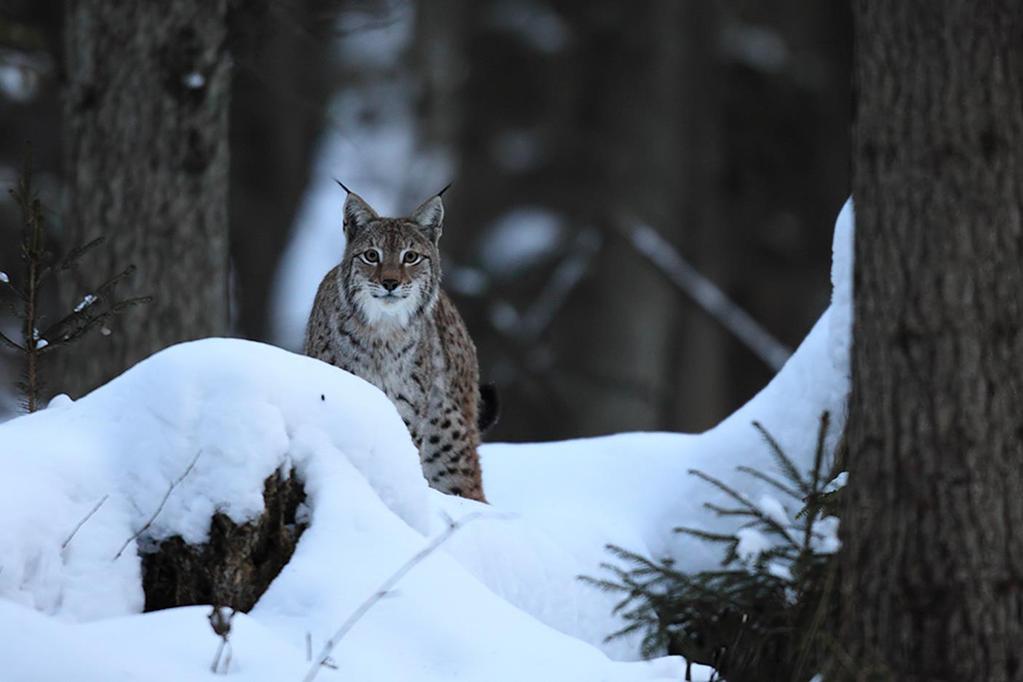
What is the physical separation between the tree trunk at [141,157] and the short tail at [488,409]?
138cm

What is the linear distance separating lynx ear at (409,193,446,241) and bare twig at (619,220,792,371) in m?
8.16

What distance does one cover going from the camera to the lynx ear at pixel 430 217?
6688mm

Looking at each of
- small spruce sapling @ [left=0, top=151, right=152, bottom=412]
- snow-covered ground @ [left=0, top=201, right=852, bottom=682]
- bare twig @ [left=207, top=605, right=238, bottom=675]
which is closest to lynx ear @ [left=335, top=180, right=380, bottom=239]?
small spruce sapling @ [left=0, top=151, right=152, bottom=412]

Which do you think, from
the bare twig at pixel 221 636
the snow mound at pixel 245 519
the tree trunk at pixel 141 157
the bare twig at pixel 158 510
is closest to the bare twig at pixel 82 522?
the snow mound at pixel 245 519

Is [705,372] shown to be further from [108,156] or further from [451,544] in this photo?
[451,544]

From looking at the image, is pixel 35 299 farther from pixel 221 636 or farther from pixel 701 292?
pixel 701 292

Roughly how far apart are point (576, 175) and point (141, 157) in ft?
41.8

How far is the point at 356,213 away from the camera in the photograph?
6.67 meters

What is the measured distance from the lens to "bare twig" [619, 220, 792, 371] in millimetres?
14852

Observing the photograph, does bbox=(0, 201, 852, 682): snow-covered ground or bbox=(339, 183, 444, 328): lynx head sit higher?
bbox=(339, 183, 444, 328): lynx head

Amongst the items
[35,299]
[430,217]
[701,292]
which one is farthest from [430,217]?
[701,292]

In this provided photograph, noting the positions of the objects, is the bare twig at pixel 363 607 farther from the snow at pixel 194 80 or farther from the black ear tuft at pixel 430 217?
the snow at pixel 194 80

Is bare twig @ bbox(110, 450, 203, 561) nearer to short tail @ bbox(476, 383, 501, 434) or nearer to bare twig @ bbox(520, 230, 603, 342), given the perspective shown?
short tail @ bbox(476, 383, 501, 434)

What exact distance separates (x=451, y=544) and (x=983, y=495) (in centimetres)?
176
